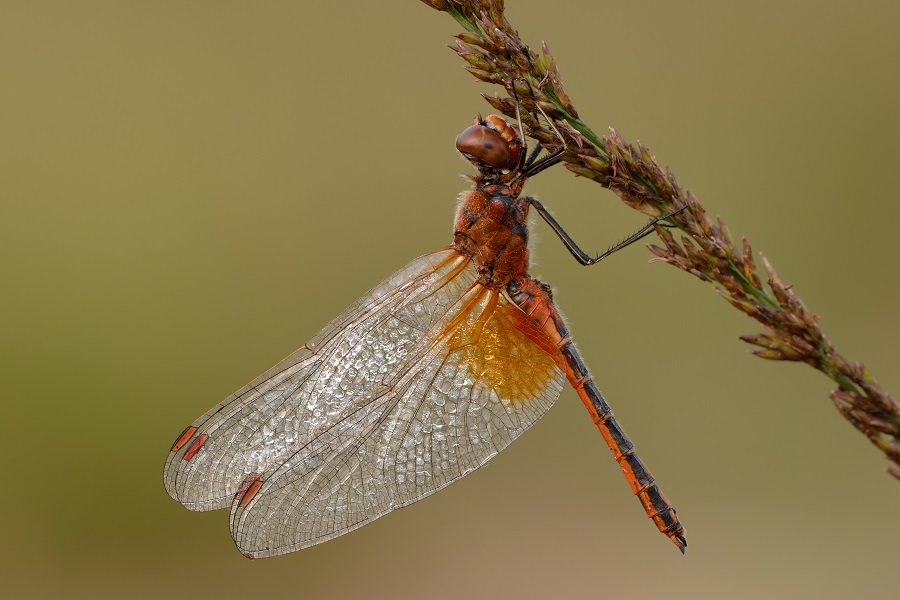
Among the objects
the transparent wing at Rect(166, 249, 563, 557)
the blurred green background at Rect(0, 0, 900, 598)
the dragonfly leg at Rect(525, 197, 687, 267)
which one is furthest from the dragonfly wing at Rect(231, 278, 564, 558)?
the blurred green background at Rect(0, 0, 900, 598)

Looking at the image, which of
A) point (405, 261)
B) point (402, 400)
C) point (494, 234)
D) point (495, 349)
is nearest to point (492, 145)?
point (494, 234)

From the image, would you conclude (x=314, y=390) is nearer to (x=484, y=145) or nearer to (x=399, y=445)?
(x=399, y=445)

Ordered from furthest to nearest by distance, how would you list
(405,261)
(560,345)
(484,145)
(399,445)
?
(405,261)
(560,345)
(399,445)
(484,145)

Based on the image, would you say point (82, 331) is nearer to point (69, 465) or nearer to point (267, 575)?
point (69, 465)

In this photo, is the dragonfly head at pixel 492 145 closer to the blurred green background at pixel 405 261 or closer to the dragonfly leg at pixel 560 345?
the dragonfly leg at pixel 560 345

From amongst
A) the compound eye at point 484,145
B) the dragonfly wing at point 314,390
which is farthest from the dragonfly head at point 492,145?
the dragonfly wing at point 314,390

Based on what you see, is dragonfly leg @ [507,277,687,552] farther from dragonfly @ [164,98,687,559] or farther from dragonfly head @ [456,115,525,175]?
dragonfly head @ [456,115,525,175]
